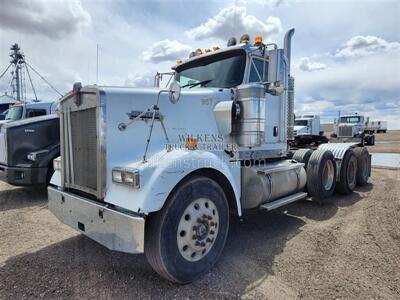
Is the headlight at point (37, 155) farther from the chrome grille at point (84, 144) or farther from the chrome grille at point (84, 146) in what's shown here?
the chrome grille at point (84, 146)

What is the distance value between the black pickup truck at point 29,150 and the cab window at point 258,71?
510 centimetres

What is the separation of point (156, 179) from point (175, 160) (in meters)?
0.32

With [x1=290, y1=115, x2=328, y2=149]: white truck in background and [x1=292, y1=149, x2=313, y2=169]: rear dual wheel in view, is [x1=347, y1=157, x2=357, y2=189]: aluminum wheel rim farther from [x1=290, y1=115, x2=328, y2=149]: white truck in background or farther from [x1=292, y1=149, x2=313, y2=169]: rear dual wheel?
[x1=290, y1=115, x2=328, y2=149]: white truck in background

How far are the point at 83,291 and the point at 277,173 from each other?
3.34 m

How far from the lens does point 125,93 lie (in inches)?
128

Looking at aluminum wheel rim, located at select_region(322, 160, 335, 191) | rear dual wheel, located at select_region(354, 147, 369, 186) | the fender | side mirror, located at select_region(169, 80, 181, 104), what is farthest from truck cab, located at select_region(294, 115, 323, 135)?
the fender

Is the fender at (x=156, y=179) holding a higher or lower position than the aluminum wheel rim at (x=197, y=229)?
higher

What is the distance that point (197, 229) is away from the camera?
10.3ft

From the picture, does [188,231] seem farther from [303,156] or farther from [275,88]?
[303,156]

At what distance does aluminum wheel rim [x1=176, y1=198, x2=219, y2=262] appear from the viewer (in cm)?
305

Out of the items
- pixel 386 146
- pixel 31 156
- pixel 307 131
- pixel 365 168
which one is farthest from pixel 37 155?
pixel 386 146

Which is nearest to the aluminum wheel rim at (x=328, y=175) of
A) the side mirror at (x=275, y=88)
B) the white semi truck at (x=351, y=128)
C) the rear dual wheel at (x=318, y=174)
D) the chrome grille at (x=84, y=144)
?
the rear dual wheel at (x=318, y=174)

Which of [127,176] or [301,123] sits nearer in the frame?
[127,176]

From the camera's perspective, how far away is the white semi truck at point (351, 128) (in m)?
24.6
